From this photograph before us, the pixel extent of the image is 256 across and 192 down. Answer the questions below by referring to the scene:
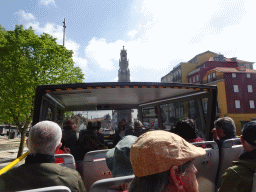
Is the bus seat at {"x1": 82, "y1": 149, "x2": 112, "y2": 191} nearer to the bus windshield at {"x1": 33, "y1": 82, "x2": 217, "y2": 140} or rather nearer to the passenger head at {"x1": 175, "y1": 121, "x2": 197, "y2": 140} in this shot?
the passenger head at {"x1": 175, "y1": 121, "x2": 197, "y2": 140}

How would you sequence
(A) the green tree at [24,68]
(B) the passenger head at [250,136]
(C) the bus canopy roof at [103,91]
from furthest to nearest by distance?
1. (A) the green tree at [24,68]
2. (C) the bus canopy roof at [103,91]
3. (B) the passenger head at [250,136]

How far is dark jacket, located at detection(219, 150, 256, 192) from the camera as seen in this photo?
170 centimetres

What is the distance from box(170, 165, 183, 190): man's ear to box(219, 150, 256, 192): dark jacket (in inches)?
34.2

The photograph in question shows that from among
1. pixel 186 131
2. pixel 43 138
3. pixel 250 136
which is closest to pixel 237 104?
pixel 186 131

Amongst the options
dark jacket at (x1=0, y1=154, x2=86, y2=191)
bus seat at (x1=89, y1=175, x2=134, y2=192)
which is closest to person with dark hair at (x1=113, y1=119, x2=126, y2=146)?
dark jacket at (x1=0, y1=154, x2=86, y2=191)

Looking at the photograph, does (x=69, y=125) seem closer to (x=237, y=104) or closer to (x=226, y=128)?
(x=226, y=128)

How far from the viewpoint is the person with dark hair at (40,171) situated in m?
1.69

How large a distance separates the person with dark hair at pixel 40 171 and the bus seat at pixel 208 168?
1880mm

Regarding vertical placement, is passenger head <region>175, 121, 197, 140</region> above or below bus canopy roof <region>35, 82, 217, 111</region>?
below

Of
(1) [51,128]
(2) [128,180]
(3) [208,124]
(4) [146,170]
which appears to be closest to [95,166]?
(1) [51,128]

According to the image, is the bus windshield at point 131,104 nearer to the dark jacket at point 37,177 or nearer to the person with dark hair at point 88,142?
the person with dark hair at point 88,142

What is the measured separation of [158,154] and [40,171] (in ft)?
3.93

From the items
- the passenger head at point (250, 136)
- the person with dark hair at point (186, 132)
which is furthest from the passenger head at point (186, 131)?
the passenger head at point (250, 136)

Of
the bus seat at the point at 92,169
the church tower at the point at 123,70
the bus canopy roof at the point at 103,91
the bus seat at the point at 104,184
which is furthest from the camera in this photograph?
the church tower at the point at 123,70
